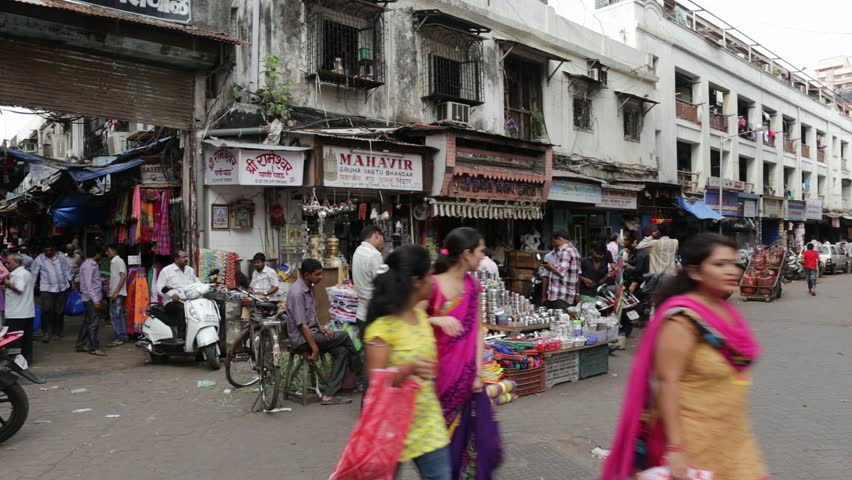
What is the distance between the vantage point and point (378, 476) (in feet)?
9.02

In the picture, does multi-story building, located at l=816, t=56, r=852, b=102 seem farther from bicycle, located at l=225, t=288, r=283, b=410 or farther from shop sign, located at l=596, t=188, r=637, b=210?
bicycle, located at l=225, t=288, r=283, b=410

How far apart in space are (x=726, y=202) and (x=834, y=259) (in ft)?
23.6

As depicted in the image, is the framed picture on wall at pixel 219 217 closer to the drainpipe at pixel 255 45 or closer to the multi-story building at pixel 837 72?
the drainpipe at pixel 255 45

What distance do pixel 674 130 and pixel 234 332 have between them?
17677 mm

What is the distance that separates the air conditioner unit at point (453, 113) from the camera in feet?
40.9

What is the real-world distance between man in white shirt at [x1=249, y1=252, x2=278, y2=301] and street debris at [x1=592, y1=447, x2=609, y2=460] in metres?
5.71

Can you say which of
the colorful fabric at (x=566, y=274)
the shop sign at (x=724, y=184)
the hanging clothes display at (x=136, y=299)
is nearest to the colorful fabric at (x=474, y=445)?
the colorful fabric at (x=566, y=274)

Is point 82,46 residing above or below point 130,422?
above

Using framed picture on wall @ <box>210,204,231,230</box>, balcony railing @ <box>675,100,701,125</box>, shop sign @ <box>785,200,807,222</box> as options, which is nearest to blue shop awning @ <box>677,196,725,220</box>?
balcony railing @ <box>675,100,701,125</box>

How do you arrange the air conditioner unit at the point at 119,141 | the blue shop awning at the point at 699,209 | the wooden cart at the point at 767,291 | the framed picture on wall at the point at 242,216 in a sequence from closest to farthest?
the framed picture on wall at the point at 242,216, the air conditioner unit at the point at 119,141, the wooden cart at the point at 767,291, the blue shop awning at the point at 699,209

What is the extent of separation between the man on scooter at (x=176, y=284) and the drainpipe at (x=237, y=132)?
80.1 inches

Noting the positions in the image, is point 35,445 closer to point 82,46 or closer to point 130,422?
point 130,422

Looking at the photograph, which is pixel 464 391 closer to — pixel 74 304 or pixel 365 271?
pixel 365 271

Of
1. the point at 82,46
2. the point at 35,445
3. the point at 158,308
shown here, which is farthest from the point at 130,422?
the point at 82,46
